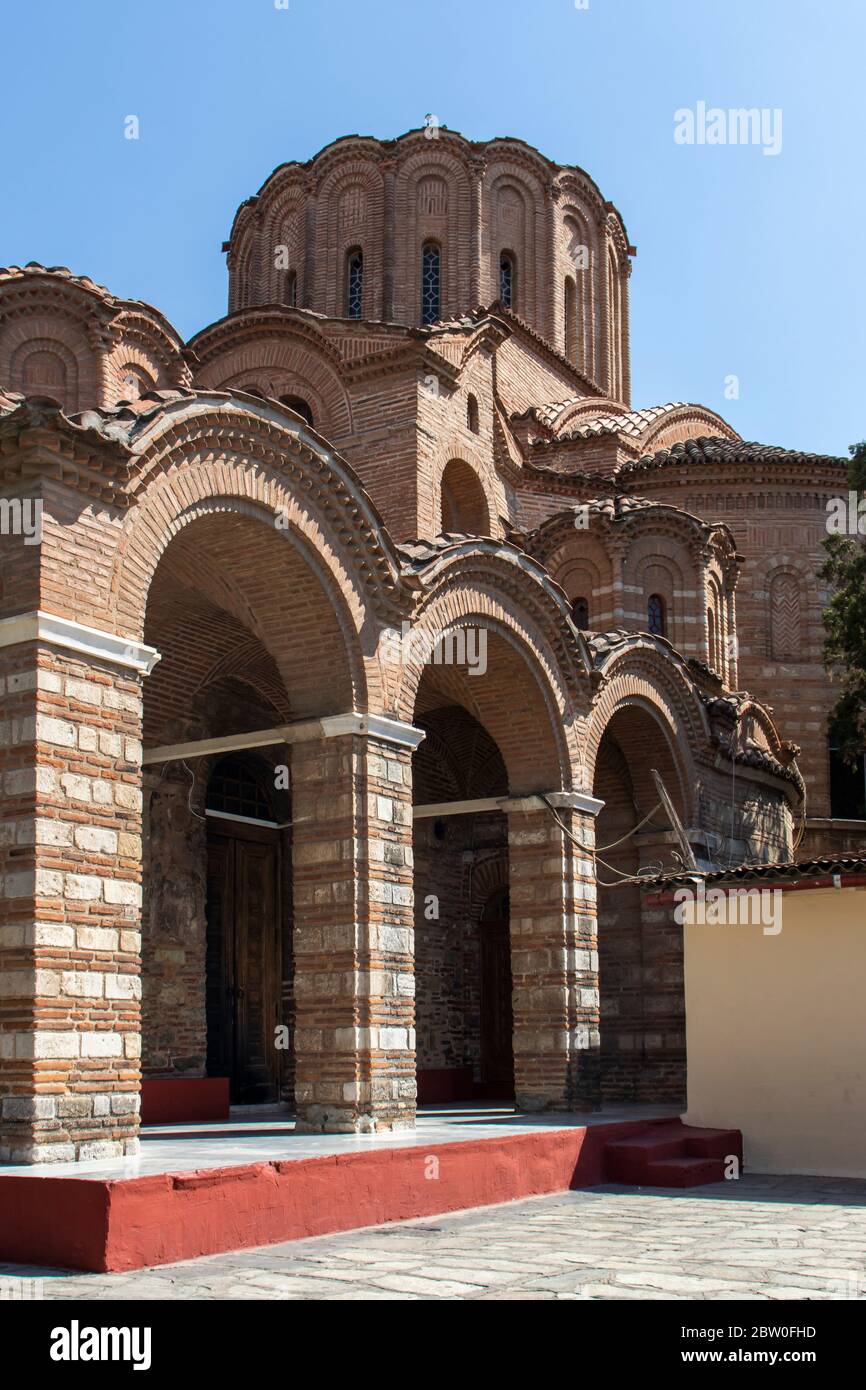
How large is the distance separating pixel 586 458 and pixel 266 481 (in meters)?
13.0

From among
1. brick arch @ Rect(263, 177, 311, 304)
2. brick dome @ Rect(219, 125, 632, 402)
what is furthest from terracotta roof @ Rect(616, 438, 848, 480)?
brick arch @ Rect(263, 177, 311, 304)

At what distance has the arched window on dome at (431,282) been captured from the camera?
23.3 metres

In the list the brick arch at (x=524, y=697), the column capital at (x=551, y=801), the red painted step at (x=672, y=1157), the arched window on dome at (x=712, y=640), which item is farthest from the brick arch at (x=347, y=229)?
the red painted step at (x=672, y=1157)

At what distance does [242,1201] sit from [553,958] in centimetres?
598

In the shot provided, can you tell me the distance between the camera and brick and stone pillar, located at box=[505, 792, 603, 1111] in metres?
12.5

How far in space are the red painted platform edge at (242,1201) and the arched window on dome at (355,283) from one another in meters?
16.6

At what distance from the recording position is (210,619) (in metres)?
12.4

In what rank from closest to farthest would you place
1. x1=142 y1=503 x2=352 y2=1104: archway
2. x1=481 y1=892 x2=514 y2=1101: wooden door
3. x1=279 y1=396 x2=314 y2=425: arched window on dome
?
x1=142 y1=503 x2=352 y2=1104: archway < x1=481 y1=892 x2=514 y2=1101: wooden door < x1=279 y1=396 x2=314 y2=425: arched window on dome

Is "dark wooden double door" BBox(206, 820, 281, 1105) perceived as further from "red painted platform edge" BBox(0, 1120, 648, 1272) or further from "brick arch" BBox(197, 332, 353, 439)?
"brick arch" BBox(197, 332, 353, 439)

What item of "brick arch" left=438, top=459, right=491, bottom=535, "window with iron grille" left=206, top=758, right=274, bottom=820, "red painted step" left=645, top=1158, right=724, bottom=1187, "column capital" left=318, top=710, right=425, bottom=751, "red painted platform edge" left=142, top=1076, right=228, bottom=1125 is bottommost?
"red painted step" left=645, top=1158, right=724, bottom=1187

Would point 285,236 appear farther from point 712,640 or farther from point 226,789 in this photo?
point 226,789

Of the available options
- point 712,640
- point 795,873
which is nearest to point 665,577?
point 712,640

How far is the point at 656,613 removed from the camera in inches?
767

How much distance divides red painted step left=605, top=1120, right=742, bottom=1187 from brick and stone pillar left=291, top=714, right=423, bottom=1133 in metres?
1.44
